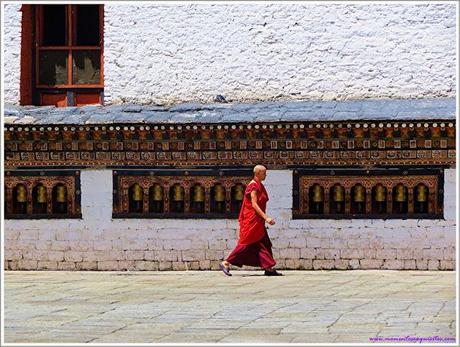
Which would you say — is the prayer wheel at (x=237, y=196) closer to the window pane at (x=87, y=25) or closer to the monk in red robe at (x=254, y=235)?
the monk in red robe at (x=254, y=235)

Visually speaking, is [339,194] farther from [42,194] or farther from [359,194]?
[42,194]

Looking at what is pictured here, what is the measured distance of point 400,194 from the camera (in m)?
14.8

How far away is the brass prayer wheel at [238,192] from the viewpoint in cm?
1512

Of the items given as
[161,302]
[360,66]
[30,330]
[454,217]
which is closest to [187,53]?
[360,66]

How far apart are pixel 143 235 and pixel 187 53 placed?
297 centimetres

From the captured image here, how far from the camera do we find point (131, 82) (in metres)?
16.5

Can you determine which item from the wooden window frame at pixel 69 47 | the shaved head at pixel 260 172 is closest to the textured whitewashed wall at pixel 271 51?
the wooden window frame at pixel 69 47

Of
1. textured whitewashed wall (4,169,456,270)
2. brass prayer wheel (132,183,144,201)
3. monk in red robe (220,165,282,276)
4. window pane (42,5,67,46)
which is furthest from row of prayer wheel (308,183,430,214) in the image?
window pane (42,5,67,46)

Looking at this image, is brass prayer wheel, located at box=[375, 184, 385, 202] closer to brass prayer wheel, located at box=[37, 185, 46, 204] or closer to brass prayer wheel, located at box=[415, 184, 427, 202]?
brass prayer wheel, located at box=[415, 184, 427, 202]

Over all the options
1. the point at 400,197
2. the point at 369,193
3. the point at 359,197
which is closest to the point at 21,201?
the point at 359,197

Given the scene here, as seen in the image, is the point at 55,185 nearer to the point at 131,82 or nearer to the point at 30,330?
the point at 131,82

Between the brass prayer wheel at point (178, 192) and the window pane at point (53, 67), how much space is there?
2.78 metres

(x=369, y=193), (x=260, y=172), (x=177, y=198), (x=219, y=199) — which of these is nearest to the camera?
(x=260, y=172)

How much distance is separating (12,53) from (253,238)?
5.32m
